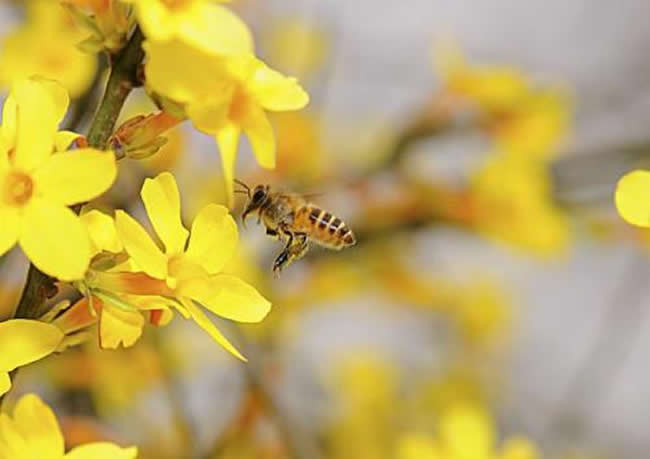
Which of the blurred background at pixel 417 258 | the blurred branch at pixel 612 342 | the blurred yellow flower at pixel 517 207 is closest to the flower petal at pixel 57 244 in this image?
the blurred background at pixel 417 258

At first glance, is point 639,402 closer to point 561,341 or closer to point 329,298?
point 561,341

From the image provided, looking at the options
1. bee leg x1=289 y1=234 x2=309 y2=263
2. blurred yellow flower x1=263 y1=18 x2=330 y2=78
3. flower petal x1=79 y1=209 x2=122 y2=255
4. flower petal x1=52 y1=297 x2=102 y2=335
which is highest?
flower petal x1=79 y1=209 x2=122 y2=255

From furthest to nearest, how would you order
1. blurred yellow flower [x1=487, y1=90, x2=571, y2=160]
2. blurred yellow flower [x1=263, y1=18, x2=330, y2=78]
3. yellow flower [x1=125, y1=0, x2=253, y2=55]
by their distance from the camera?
blurred yellow flower [x1=263, y1=18, x2=330, y2=78], blurred yellow flower [x1=487, y1=90, x2=571, y2=160], yellow flower [x1=125, y1=0, x2=253, y2=55]

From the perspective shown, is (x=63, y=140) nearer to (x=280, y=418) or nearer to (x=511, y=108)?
(x=280, y=418)

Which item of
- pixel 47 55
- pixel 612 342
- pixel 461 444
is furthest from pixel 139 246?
pixel 612 342

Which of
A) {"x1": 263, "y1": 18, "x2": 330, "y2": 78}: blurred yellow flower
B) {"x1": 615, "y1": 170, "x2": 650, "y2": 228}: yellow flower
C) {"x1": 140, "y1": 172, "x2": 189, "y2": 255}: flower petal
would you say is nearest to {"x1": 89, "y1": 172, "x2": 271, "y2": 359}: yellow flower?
{"x1": 140, "y1": 172, "x2": 189, "y2": 255}: flower petal

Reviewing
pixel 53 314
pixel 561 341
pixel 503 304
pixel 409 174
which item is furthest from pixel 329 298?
pixel 561 341

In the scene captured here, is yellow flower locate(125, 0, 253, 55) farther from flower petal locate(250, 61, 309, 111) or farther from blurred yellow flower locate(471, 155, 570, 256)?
blurred yellow flower locate(471, 155, 570, 256)
